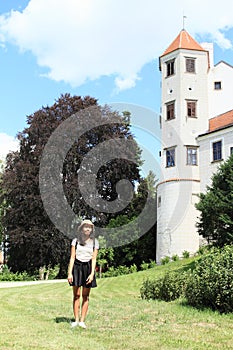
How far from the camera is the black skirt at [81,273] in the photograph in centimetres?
770

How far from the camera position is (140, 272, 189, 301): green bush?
11.6 metres

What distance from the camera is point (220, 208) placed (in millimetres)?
19953

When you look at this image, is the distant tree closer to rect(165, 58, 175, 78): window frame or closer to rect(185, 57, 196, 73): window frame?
rect(185, 57, 196, 73): window frame

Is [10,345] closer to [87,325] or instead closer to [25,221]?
[87,325]

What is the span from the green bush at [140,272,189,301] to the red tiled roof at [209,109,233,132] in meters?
20.7

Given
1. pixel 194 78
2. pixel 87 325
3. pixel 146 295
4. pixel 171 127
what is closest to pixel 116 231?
pixel 171 127

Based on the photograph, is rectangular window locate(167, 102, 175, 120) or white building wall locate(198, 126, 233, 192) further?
rectangular window locate(167, 102, 175, 120)

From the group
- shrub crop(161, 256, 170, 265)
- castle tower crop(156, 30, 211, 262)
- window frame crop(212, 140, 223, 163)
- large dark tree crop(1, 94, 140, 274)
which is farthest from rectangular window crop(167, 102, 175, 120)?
shrub crop(161, 256, 170, 265)

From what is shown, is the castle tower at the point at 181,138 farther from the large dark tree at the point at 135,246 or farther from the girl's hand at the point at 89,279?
the girl's hand at the point at 89,279

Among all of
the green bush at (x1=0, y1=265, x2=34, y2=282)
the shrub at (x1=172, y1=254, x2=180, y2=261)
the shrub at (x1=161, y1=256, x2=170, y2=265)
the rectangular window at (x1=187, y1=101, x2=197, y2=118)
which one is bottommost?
the green bush at (x1=0, y1=265, x2=34, y2=282)

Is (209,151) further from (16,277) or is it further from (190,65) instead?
(16,277)

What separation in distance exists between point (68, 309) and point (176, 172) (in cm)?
2463

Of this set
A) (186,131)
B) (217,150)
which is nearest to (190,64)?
(186,131)

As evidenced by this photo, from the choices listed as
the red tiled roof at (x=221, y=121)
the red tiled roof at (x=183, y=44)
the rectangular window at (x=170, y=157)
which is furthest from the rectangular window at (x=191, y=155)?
the red tiled roof at (x=183, y=44)
